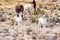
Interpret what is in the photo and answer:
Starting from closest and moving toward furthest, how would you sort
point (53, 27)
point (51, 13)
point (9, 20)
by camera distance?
→ 1. point (53, 27)
2. point (9, 20)
3. point (51, 13)

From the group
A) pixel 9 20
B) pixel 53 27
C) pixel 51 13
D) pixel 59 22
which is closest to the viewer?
pixel 53 27

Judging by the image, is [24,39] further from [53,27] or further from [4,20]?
[4,20]

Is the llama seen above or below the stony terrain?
above

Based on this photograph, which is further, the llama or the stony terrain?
the llama

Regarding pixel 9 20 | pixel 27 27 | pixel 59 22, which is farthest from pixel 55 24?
pixel 9 20

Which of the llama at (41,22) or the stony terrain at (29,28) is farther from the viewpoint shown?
the llama at (41,22)

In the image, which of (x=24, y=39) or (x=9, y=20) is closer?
(x=24, y=39)

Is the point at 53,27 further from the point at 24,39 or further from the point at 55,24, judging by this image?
the point at 24,39

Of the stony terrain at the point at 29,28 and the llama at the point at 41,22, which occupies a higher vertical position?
the llama at the point at 41,22

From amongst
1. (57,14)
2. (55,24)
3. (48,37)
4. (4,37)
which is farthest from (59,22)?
(4,37)

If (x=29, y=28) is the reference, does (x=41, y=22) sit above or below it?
above

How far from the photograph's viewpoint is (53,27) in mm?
11094

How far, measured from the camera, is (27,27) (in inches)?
428

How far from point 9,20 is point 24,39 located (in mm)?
3489
